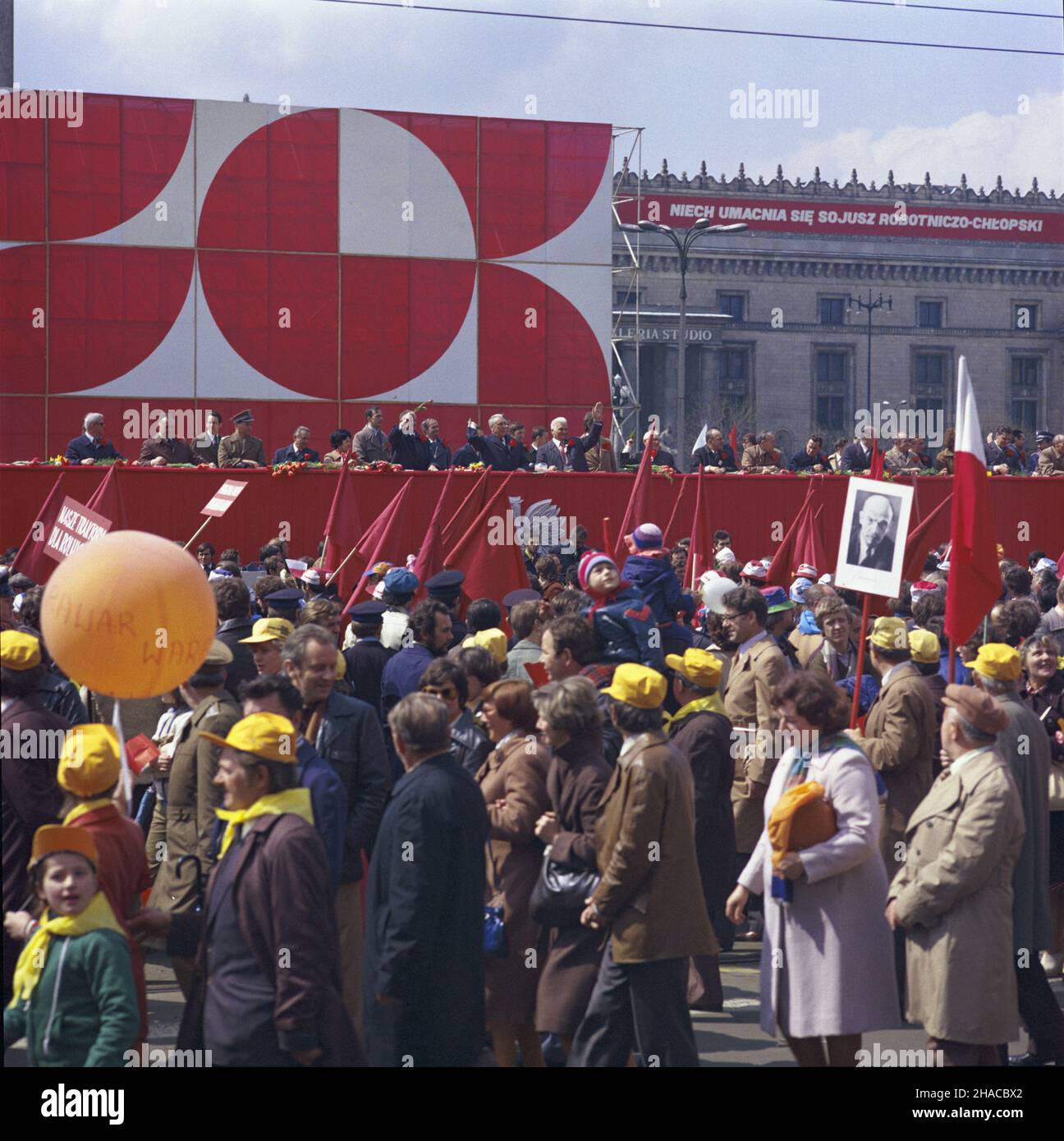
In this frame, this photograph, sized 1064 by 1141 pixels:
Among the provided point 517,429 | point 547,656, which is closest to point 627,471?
point 517,429

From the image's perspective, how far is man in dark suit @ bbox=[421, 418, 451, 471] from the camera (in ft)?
57.1

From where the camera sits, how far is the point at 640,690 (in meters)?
5.78

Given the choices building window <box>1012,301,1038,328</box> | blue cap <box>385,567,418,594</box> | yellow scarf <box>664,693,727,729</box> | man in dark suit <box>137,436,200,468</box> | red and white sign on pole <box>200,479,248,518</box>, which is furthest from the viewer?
building window <box>1012,301,1038,328</box>

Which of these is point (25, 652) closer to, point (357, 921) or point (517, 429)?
point (357, 921)

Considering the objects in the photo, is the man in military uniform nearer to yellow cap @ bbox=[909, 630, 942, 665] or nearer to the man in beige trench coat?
yellow cap @ bbox=[909, 630, 942, 665]

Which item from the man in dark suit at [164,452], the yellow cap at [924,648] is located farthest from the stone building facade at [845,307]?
the yellow cap at [924,648]

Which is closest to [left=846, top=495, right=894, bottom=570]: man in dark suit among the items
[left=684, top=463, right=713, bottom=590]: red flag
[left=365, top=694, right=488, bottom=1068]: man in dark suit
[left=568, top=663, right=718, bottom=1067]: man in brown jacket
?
[left=568, top=663, right=718, bottom=1067]: man in brown jacket

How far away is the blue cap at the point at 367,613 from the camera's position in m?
8.33

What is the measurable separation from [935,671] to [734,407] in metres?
75.1

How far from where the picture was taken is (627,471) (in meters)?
17.3

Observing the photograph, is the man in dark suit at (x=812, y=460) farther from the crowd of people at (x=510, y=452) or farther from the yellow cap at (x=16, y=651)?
the yellow cap at (x=16, y=651)

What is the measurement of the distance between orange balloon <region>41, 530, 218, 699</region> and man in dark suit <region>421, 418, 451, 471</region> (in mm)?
11208

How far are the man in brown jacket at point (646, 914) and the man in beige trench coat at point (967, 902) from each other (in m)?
0.74

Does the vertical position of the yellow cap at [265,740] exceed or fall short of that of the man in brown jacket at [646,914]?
it exceeds it
